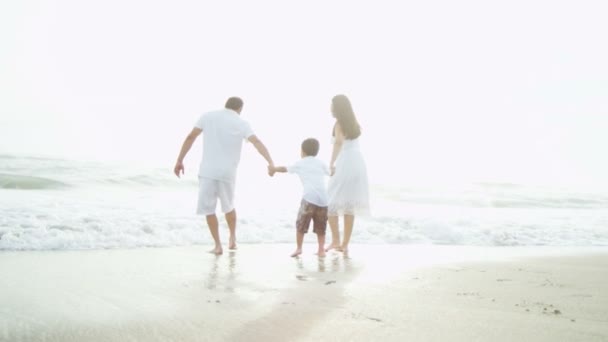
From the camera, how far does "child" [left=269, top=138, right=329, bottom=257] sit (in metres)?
6.18

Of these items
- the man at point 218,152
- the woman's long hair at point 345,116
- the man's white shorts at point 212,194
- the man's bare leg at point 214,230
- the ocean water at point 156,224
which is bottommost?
the ocean water at point 156,224

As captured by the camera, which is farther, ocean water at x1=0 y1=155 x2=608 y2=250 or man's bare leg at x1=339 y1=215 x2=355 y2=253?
man's bare leg at x1=339 y1=215 x2=355 y2=253

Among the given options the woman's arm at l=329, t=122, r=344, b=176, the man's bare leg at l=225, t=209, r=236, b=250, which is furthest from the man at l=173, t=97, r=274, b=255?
the woman's arm at l=329, t=122, r=344, b=176

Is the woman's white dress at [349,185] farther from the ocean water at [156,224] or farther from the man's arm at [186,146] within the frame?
the man's arm at [186,146]

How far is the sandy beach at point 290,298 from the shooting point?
2453 mm

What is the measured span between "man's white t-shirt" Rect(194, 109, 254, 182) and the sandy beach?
112 cm

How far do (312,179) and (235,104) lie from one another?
4.33ft

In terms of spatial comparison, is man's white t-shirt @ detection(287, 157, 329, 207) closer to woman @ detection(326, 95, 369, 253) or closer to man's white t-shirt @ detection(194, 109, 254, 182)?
woman @ detection(326, 95, 369, 253)

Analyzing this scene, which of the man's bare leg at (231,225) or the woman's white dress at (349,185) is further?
the woman's white dress at (349,185)

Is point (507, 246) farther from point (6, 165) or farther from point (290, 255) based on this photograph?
point (6, 165)

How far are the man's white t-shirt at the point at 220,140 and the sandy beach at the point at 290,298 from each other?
44.0 inches

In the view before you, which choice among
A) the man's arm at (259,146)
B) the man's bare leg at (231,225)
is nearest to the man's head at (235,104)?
the man's arm at (259,146)

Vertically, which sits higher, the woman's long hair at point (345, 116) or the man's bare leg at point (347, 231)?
the woman's long hair at point (345, 116)

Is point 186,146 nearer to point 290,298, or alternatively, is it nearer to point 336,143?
point 336,143
